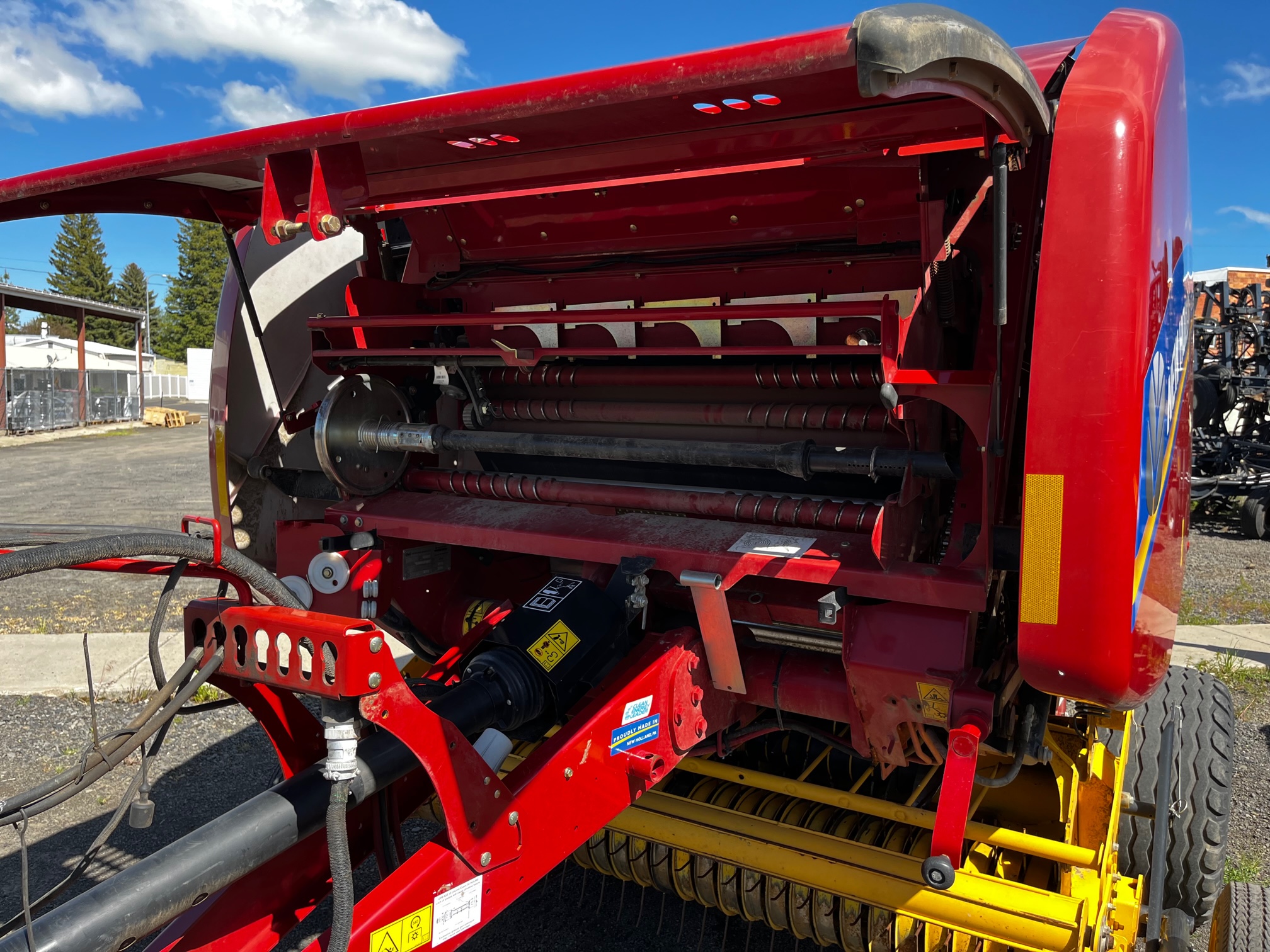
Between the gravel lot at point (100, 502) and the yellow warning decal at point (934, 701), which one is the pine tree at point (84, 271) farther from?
the yellow warning decal at point (934, 701)

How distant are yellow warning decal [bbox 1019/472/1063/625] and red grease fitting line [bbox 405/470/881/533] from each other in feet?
1.63

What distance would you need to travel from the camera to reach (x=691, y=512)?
8.52 ft

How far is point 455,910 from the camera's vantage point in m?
1.68

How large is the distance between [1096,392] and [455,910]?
1.43 m

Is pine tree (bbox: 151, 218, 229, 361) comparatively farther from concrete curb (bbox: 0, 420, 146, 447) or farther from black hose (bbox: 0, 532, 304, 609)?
black hose (bbox: 0, 532, 304, 609)

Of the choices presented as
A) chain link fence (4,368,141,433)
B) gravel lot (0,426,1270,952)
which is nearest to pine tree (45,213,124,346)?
chain link fence (4,368,141,433)

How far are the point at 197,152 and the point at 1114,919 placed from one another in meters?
2.88

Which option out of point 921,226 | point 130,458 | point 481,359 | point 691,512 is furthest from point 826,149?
point 130,458

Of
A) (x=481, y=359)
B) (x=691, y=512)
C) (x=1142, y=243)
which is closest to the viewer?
(x=1142, y=243)

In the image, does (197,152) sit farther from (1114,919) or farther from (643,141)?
(1114,919)

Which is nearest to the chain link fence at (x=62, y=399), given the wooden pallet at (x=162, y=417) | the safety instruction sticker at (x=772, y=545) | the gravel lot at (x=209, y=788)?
the wooden pallet at (x=162, y=417)

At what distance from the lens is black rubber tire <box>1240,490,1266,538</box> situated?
9281mm

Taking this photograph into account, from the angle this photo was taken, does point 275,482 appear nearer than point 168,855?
No

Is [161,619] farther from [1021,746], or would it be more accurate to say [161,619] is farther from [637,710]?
[1021,746]
